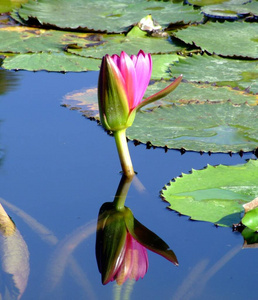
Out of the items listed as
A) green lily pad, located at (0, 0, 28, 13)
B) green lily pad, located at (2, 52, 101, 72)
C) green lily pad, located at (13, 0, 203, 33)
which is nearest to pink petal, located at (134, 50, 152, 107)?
green lily pad, located at (2, 52, 101, 72)

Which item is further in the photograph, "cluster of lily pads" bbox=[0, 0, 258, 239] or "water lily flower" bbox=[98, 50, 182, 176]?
"cluster of lily pads" bbox=[0, 0, 258, 239]

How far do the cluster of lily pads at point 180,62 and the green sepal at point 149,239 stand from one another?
Result: 0.12 m

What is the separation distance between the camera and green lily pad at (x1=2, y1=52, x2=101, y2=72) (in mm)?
2666

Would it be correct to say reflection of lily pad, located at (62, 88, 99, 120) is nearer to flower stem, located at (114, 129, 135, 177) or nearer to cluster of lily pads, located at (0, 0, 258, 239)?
cluster of lily pads, located at (0, 0, 258, 239)

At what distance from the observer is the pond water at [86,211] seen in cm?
111

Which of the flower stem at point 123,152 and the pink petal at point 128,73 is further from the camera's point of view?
the flower stem at point 123,152

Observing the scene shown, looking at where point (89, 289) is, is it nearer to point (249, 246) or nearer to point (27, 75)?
point (249, 246)

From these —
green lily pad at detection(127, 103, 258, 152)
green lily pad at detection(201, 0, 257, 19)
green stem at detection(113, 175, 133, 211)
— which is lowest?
green stem at detection(113, 175, 133, 211)

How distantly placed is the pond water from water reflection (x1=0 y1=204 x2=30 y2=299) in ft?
0.05

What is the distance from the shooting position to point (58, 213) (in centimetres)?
140

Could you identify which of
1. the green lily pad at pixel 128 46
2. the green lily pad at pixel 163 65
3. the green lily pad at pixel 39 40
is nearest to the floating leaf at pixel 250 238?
the green lily pad at pixel 163 65

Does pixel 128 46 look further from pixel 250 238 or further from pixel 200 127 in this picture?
pixel 250 238

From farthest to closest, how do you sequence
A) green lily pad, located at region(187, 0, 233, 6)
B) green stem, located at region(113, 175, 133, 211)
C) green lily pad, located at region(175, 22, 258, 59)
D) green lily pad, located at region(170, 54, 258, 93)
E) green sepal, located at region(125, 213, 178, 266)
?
green lily pad, located at region(187, 0, 233, 6)
green lily pad, located at region(175, 22, 258, 59)
green lily pad, located at region(170, 54, 258, 93)
green stem, located at region(113, 175, 133, 211)
green sepal, located at region(125, 213, 178, 266)

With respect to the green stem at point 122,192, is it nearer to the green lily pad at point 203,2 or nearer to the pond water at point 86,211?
the pond water at point 86,211
